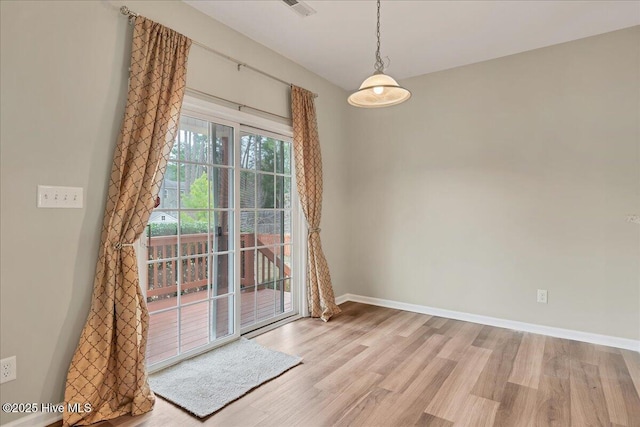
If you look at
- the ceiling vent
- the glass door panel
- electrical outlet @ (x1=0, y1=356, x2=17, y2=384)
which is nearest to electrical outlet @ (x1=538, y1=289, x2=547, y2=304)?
the glass door panel

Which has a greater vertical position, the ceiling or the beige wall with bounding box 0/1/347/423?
the ceiling

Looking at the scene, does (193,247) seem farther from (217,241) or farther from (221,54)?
(221,54)

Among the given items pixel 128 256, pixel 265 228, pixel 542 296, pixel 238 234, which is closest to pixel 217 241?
pixel 238 234

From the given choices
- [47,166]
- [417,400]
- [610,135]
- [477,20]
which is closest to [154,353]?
[47,166]

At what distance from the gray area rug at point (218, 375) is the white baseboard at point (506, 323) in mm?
1745

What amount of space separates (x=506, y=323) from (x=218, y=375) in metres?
2.89

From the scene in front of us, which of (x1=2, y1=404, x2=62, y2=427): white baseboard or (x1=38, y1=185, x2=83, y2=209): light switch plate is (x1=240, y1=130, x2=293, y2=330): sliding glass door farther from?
(x1=2, y1=404, x2=62, y2=427): white baseboard

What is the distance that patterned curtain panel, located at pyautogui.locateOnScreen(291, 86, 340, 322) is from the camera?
3621 millimetres

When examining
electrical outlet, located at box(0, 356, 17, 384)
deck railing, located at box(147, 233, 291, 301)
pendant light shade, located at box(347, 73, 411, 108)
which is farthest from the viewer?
deck railing, located at box(147, 233, 291, 301)

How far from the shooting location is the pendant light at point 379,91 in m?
2.01

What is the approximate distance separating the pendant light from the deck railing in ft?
5.52

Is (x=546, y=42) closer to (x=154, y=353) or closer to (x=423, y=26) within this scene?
(x=423, y=26)

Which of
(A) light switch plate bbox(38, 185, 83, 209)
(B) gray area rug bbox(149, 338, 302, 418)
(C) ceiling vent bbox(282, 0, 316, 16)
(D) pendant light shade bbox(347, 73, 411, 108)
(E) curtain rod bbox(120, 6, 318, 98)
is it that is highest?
(C) ceiling vent bbox(282, 0, 316, 16)

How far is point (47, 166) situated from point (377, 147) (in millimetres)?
3372
